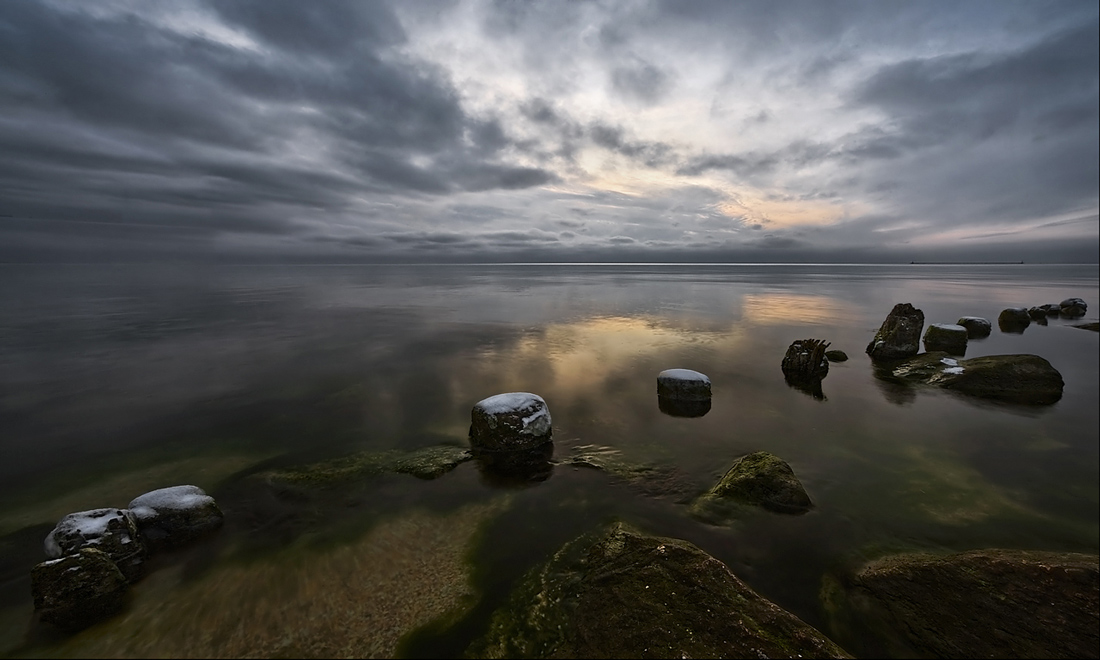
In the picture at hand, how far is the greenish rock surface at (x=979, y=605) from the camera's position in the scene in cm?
449

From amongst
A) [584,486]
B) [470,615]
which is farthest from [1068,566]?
[470,615]

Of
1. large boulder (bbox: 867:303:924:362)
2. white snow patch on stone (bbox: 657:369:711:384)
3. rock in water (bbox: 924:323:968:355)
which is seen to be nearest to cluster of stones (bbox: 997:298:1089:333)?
rock in water (bbox: 924:323:968:355)

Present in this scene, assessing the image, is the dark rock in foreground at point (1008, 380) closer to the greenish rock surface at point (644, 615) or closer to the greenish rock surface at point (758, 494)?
the greenish rock surface at point (758, 494)

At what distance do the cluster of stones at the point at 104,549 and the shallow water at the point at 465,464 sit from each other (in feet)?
0.88

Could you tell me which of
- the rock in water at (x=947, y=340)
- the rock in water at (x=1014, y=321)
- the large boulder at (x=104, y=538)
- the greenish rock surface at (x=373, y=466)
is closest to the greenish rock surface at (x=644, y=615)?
the greenish rock surface at (x=373, y=466)

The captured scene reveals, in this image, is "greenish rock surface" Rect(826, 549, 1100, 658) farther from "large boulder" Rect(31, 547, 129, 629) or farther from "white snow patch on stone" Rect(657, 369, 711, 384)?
"large boulder" Rect(31, 547, 129, 629)

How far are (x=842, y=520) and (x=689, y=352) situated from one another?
12.9 meters

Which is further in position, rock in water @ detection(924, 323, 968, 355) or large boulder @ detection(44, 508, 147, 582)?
rock in water @ detection(924, 323, 968, 355)

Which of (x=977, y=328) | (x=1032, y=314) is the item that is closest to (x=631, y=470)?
(x=977, y=328)

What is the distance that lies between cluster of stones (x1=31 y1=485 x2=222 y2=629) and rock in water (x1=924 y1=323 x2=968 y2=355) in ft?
92.5

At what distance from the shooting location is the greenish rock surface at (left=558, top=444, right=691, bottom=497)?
26.5 feet

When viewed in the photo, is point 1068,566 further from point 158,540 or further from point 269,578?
point 158,540

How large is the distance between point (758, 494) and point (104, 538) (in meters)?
10.4

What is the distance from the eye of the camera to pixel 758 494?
7.38 m
